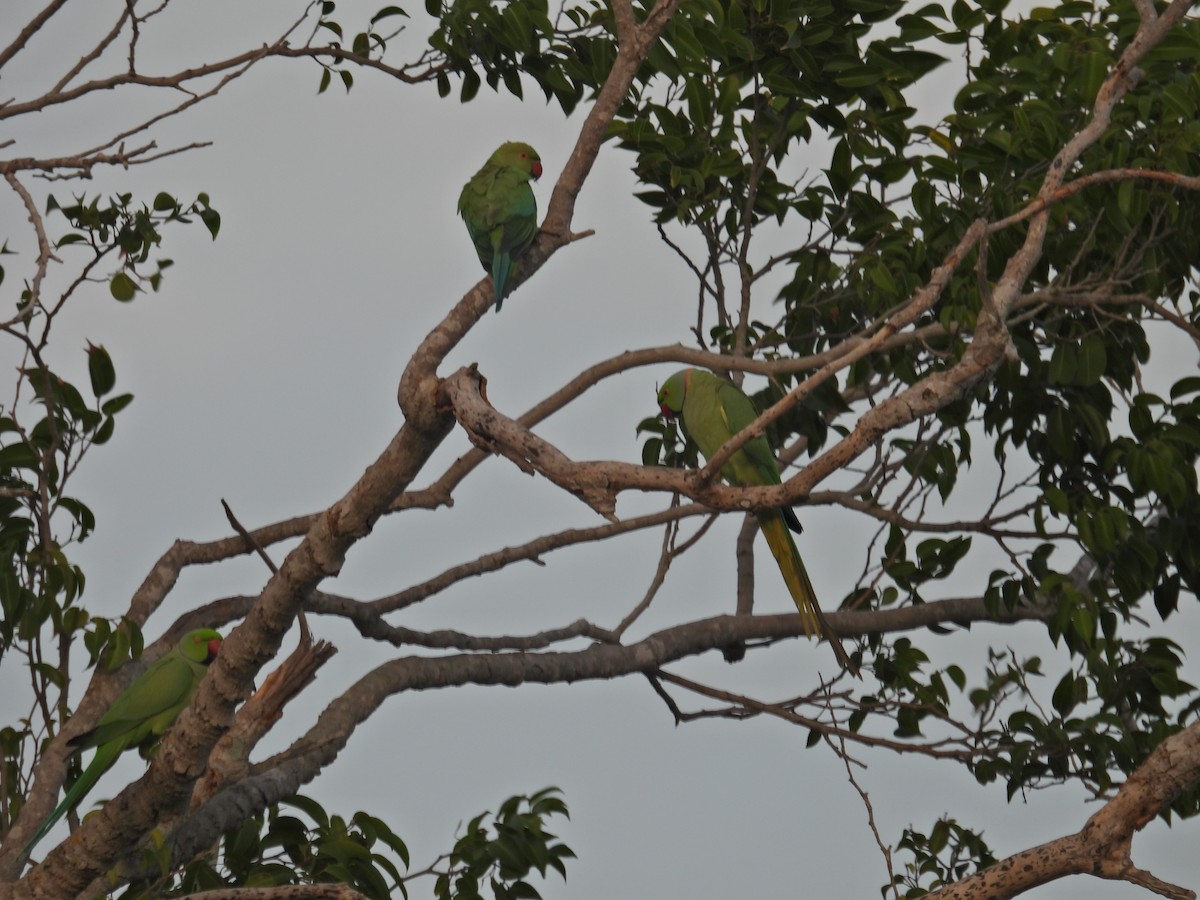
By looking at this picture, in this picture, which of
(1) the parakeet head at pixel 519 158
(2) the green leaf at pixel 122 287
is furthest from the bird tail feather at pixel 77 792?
(1) the parakeet head at pixel 519 158

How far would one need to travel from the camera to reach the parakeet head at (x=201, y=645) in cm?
332

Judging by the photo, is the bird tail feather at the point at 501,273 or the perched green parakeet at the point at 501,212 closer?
the bird tail feather at the point at 501,273

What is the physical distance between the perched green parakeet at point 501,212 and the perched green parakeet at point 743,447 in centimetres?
62

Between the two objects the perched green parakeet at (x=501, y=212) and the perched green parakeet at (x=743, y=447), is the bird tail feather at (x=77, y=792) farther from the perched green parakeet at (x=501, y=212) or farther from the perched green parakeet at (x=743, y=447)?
the perched green parakeet at (x=743, y=447)

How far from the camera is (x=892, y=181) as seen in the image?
3.75 m

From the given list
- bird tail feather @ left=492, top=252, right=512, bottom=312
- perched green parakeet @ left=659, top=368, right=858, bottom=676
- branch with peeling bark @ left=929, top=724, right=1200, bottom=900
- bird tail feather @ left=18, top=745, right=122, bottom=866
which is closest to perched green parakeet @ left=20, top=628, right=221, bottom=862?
bird tail feather @ left=18, top=745, right=122, bottom=866

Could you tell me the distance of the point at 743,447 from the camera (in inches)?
138

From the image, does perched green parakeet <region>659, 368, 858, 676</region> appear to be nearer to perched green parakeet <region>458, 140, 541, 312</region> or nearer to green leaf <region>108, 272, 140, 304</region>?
perched green parakeet <region>458, 140, 541, 312</region>

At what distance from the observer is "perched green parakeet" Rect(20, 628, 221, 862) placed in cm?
312

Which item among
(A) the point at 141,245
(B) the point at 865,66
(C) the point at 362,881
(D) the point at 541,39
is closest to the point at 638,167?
(D) the point at 541,39

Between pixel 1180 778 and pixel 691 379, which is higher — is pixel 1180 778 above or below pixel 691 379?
below

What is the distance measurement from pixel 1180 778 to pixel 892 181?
1.97 m

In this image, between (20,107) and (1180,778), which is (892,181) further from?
(20,107)

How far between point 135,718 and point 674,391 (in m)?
1.74
